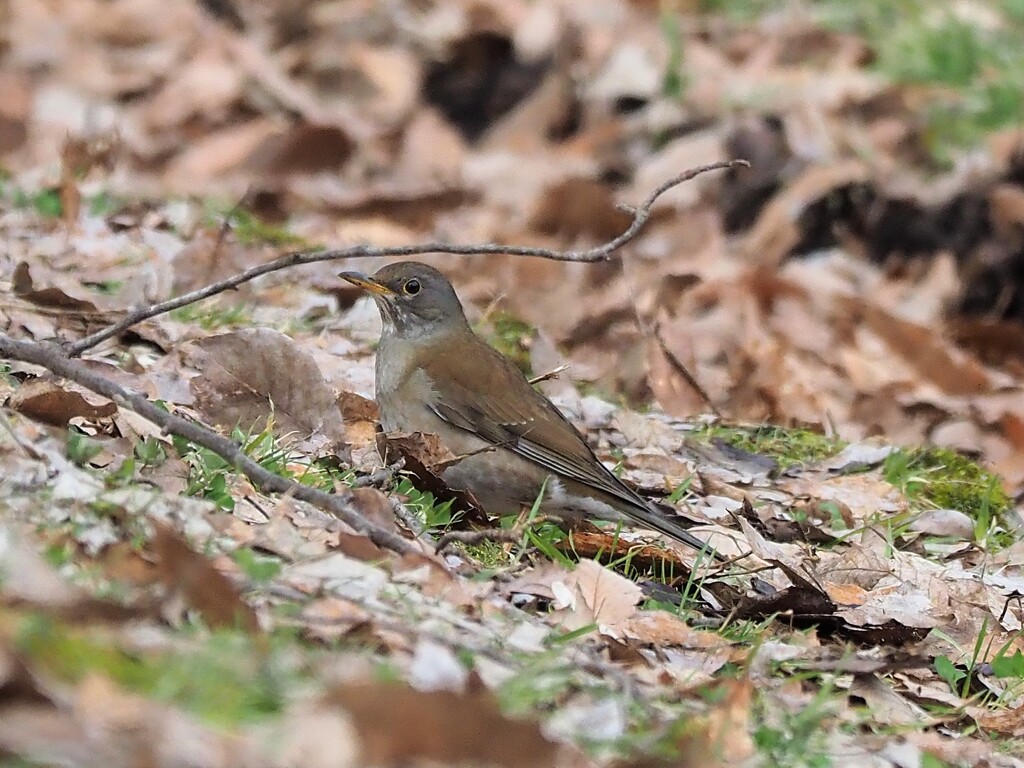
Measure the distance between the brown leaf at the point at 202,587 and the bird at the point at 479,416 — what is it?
210 cm

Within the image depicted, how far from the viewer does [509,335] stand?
8023mm

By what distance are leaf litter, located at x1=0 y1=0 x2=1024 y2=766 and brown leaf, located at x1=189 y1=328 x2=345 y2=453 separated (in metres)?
0.01

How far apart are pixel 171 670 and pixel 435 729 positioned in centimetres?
53

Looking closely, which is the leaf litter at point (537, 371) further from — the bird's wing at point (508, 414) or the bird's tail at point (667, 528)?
the bird's wing at point (508, 414)

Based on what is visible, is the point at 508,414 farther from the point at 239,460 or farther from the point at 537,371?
the point at 239,460

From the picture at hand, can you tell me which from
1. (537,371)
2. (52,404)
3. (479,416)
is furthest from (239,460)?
(537,371)

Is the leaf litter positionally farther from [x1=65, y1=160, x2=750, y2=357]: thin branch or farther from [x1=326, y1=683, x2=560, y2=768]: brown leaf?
[x1=65, y1=160, x2=750, y2=357]: thin branch

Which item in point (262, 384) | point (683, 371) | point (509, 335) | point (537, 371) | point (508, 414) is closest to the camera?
point (262, 384)

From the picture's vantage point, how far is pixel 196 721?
9.62ft

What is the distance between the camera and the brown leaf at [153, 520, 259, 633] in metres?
3.53

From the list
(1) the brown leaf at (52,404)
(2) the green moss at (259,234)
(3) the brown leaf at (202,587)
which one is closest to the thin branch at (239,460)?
(1) the brown leaf at (52,404)

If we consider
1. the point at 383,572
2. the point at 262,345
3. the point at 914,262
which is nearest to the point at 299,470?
the point at 262,345

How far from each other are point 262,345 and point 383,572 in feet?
6.01

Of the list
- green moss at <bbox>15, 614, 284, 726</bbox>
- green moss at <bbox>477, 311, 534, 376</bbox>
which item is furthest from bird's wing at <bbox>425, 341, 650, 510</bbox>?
green moss at <bbox>15, 614, 284, 726</bbox>
